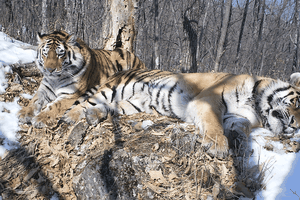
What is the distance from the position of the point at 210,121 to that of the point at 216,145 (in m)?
0.33

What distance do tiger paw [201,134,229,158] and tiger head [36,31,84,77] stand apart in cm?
219

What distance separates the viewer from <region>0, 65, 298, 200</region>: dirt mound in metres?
2.04

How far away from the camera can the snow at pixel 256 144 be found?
2096mm

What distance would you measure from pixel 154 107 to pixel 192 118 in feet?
2.11

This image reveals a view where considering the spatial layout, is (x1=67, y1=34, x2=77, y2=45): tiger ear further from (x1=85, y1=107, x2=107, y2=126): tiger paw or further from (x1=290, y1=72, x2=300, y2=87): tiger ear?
(x1=290, y1=72, x2=300, y2=87): tiger ear

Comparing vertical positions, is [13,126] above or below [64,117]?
below

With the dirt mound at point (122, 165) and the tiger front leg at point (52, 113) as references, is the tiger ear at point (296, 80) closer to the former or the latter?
the dirt mound at point (122, 165)

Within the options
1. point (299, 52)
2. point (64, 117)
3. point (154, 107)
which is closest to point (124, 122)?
point (154, 107)

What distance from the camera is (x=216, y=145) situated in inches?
90.6

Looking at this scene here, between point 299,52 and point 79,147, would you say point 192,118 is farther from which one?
point 299,52

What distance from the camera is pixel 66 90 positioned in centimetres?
341

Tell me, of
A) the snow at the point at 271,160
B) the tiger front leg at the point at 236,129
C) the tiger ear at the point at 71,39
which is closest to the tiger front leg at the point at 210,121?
the tiger front leg at the point at 236,129

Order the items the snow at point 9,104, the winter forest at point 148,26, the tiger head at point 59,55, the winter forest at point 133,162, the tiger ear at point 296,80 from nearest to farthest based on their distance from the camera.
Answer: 1. the winter forest at point 133,162
2. the snow at point 9,104
3. the tiger ear at point 296,80
4. the tiger head at point 59,55
5. the winter forest at point 148,26

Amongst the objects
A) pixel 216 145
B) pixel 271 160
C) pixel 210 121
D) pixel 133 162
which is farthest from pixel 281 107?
pixel 133 162
